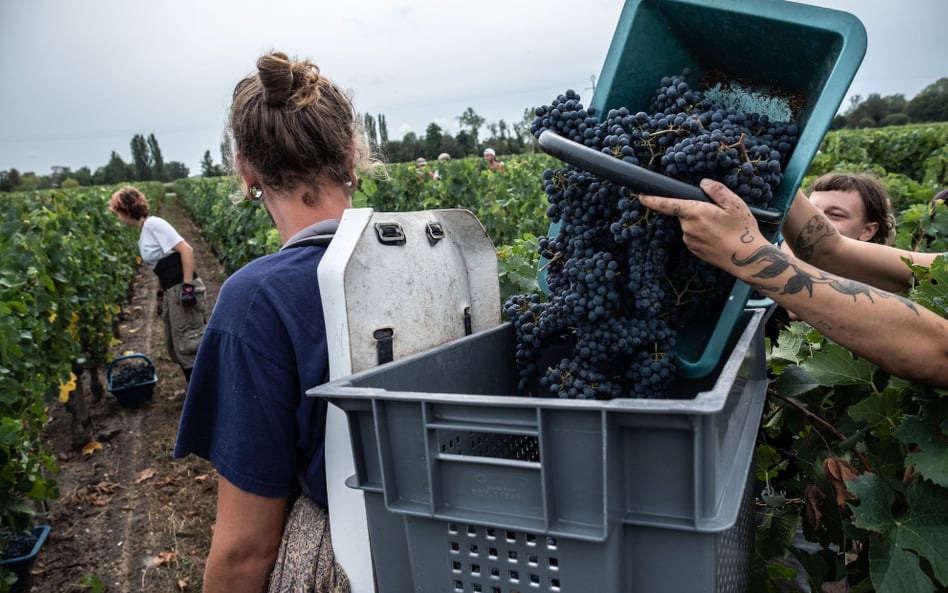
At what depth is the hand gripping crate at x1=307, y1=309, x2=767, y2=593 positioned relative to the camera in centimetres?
87

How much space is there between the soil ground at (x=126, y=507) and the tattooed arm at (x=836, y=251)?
3.85 metres

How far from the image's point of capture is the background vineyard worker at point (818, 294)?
44.9 inches

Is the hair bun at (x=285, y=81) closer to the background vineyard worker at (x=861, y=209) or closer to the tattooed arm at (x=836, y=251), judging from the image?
the tattooed arm at (x=836, y=251)

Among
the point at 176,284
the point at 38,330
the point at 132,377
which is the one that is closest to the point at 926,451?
the point at 38,330

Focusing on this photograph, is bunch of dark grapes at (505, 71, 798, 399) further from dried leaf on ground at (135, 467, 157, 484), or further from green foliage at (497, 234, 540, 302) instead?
dried leaf on ground at (135, 467, 157, 484)

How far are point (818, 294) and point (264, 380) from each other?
112 centimetres

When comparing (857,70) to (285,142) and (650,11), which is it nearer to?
(650,11)

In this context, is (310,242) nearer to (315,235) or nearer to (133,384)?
(315,235)

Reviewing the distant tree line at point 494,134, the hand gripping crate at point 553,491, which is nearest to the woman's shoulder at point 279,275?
the hand gripping crate at point 553,491

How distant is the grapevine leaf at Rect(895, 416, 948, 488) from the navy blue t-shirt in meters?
1.22

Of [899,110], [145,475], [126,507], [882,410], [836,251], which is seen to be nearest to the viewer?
[882,410]

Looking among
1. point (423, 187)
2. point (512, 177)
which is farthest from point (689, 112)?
point (512, 177)

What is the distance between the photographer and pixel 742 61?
5.11 feet

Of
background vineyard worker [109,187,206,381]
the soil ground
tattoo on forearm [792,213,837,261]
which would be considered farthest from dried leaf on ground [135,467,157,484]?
tattoo on forearm [792,213,837,261]
